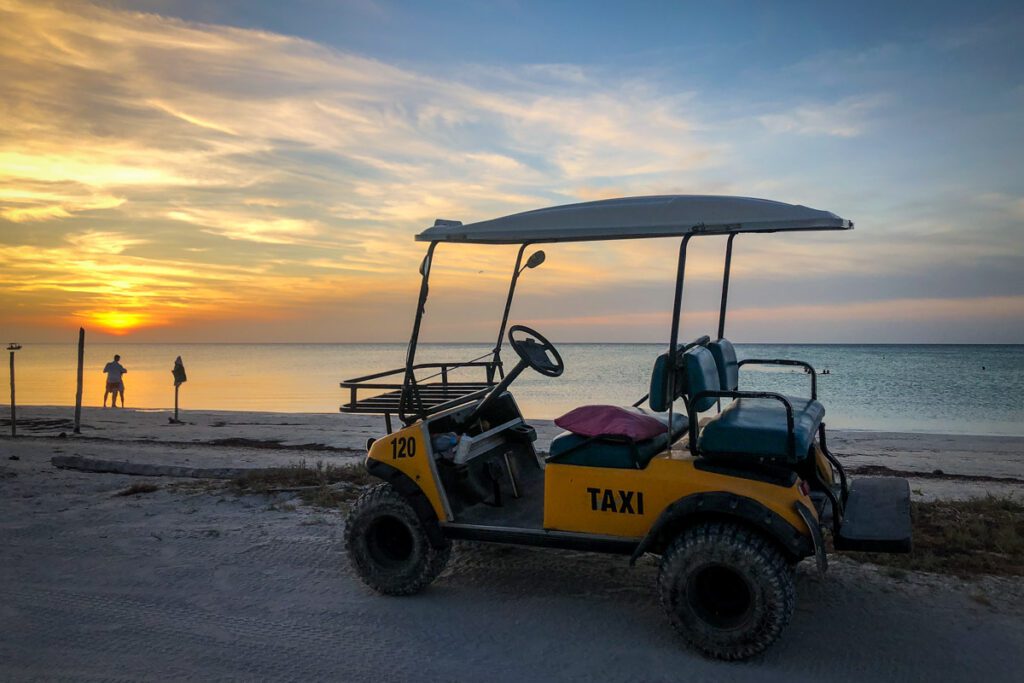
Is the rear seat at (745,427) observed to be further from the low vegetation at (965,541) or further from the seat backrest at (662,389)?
the low vegetation at (965,541)

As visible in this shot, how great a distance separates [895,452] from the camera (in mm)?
14508

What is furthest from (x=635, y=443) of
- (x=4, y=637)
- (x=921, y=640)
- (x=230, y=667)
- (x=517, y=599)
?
(x=4, y=637)

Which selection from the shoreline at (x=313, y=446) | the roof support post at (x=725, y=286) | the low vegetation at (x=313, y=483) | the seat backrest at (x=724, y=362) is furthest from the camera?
the shoreline at (x=313, y=446)

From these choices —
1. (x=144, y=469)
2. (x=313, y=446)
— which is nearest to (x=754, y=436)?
(x=144, y=469)

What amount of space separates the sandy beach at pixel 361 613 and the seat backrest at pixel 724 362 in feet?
4.53

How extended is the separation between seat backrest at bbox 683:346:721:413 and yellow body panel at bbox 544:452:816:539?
0.37 meters

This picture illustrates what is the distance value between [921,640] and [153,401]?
35236 mm

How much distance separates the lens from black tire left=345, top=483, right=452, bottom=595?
16.3 ft

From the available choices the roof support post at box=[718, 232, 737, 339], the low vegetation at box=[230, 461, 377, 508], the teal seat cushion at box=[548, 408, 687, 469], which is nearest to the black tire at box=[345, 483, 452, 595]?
the teal seat cushion at box=[548, 408, 687, 469]

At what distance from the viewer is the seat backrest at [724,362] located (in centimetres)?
521

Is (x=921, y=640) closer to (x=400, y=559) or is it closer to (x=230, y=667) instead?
(x=400, y=559)

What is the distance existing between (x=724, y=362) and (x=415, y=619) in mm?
2580

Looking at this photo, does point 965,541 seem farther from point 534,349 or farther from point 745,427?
point 534,349

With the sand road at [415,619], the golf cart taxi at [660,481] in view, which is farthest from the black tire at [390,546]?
the sand road at [415,619]
